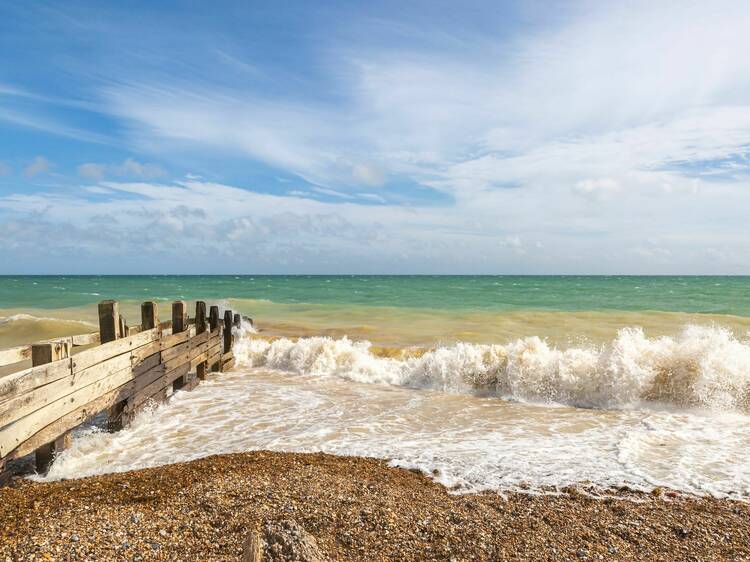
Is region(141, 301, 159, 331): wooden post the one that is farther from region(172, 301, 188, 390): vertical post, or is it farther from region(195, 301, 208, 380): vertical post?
region(195, 301, 208, 380): vertical post

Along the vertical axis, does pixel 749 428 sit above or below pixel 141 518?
below

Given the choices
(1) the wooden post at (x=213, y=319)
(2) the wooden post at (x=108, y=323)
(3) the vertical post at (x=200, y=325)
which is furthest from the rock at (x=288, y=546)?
(1) the wooden post at (x=213, y=319)

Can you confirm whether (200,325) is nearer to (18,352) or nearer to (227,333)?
(227,333)

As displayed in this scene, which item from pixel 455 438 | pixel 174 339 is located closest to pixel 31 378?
pixel 174 339

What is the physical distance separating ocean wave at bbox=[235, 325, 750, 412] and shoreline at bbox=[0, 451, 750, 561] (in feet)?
17.0

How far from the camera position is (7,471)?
20.1ft

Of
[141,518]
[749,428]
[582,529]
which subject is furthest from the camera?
[749,428]

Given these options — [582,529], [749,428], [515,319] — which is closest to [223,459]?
[582,529]

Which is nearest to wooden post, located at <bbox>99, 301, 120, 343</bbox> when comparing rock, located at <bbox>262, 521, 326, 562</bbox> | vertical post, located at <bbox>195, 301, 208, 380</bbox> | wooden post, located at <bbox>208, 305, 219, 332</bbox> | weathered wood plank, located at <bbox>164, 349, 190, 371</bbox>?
weathered wood plank, located at <bbox>164, 349, 190, 371</bbox>

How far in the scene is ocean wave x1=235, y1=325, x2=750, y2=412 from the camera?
10320 mm

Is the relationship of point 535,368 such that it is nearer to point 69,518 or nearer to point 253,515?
point 253,515

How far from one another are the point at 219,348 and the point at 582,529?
1090cm

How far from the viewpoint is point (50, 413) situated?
5609mm

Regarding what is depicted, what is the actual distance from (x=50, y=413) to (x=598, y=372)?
33.8 feet
